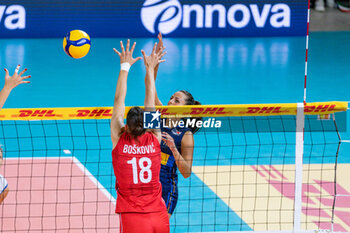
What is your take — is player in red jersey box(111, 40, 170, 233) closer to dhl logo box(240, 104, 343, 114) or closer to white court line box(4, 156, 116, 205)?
dhl logo box(240, 104, 343, 114)

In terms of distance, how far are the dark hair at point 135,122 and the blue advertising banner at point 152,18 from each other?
14177 millimetres

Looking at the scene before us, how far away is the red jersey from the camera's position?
16.5ft

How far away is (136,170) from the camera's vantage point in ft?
16.6

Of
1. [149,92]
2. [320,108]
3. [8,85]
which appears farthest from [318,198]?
[8,85]

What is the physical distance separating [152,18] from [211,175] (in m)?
10.6

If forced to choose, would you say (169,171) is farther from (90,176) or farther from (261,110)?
(90,176)

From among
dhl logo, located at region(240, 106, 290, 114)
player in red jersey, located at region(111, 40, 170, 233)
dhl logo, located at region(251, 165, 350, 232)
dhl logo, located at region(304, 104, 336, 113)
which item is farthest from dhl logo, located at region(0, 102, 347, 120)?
dhl logo, located at region(251, 165, 350, 232)

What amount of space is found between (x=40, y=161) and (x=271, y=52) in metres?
10.0

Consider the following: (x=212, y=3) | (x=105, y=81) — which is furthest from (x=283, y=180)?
(x=212, y=3)

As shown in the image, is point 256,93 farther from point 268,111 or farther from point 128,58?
point 128,58

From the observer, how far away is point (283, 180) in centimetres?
893

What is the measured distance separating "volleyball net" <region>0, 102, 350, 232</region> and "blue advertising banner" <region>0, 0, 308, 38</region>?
801cm

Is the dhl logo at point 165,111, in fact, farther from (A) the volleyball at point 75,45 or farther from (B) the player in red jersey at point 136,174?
(A) the volleyball at point 75,45

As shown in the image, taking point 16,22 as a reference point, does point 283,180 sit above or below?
below
